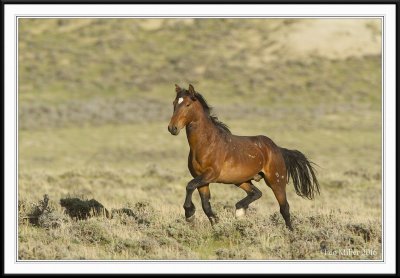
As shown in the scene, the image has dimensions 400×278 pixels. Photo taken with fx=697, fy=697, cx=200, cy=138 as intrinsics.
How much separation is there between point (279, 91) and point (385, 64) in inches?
2337

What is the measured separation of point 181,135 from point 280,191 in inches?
1561

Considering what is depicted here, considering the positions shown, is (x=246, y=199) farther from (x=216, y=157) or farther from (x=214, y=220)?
(x=216, y=157)

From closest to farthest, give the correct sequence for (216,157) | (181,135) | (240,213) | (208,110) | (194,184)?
(194,184), (216,157), (208,110), (240,213), (181,135)

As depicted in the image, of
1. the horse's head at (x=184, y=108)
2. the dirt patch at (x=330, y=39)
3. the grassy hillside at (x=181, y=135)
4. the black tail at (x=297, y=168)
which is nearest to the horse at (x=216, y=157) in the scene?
the horse's head at (x=184, y=108)

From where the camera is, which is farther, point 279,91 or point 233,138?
point 279,91

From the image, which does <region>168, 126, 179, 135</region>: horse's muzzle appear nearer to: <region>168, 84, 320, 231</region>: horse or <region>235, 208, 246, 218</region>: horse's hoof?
<region>168, 84, 320, 231</region>: horse

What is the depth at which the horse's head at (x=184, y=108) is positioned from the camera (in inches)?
429

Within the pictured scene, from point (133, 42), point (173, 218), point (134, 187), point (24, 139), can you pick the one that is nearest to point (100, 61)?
point (133, 42)

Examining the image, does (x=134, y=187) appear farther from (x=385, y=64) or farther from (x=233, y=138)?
(x=385, y=64)

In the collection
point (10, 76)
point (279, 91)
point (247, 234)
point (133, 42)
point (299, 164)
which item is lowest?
point (247, 234)

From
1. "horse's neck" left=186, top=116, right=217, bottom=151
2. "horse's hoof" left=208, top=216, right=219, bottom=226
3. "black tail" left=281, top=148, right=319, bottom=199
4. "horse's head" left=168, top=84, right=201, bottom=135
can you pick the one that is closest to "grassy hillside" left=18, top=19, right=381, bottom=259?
"horse's hoof" left=208, top=216, right=219, bottom=226

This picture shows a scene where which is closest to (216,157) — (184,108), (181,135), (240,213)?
(184,108)

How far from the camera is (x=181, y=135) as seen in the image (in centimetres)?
5162

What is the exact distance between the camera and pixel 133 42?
91250 mm
